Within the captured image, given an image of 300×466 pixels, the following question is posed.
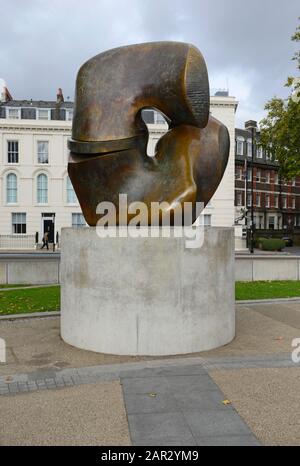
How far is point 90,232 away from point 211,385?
304 centimetres

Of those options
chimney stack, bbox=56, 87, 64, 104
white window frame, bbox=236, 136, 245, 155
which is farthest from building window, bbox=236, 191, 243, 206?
chimney stack, bbox=56, 87, 64, 104

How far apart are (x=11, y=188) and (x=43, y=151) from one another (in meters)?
4.96

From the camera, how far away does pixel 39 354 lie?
678 cm

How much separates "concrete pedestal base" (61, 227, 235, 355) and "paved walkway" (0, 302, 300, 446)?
0.86 ft

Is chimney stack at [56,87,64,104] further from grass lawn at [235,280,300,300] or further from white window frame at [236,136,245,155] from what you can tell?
grass lawn at [235,280,300,300]

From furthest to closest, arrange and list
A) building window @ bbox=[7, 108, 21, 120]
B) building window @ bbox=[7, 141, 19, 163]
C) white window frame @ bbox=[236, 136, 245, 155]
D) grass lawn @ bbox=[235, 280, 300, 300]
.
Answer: white window frame @ bbox=[236, 136, 245, 155] → building window @ bbox=[7, 108, 21, 120] → building window @ bbox=[7, 141, 19, 163] → grass lawn @ bbox=[235, 280, 300, 300]

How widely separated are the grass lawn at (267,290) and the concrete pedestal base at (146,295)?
5.61 metres

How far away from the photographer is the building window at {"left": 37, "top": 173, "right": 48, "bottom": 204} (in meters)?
45.5

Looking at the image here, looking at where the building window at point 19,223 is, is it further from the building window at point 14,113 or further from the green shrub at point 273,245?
the green shrub at point 273,245

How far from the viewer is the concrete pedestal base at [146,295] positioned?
6.66 m

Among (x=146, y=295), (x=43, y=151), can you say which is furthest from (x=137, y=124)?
(x=43, y=151)

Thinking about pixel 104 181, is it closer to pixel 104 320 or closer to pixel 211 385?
pixel 104 320

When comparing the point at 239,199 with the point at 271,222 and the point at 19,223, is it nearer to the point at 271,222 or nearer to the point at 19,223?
the point at 271,222
